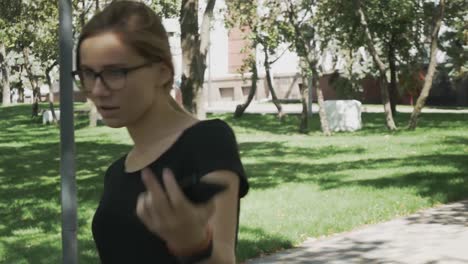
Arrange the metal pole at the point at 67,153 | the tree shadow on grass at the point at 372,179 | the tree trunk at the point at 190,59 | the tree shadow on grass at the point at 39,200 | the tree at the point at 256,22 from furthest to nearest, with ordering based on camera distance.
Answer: the tree at the point at 256,22, the tree trunk at the point at 190,59, the tree shadow on grass at the point at 372,179, the tree shadow on grass at the point at 39,200, the metal pole at the point at 67,153

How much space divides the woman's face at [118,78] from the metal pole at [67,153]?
3.31 metres

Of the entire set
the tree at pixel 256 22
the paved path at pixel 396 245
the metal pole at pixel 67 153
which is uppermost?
the tree at pixel 256 22

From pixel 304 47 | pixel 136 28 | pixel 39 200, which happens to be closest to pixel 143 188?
pixel 136 28

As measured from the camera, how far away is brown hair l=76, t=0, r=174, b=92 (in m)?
1.88

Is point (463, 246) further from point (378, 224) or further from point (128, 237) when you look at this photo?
point (128, 237)

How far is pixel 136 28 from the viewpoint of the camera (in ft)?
6.25

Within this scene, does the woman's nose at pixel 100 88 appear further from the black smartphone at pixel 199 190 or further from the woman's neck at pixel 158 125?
the black smartphone at pixel 199 190

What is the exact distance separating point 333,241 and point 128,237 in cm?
696

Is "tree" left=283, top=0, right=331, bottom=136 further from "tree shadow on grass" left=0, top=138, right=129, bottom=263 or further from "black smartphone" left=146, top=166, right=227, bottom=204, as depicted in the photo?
"black smartphone" left=146, top=166, right=227, bottom=204

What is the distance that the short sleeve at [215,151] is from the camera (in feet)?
5.94

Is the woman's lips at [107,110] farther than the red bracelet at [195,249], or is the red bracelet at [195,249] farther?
the woman's lips at [107,110]

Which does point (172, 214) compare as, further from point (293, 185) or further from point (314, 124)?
point (314, 124)

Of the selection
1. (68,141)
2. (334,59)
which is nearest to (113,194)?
(68,141)

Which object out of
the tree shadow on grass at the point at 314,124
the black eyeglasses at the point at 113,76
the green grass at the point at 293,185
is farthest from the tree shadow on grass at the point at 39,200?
the tree shadow on grass at the point at 314,124
